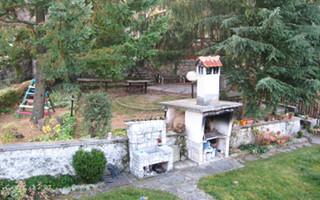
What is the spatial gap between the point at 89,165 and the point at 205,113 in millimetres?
3198

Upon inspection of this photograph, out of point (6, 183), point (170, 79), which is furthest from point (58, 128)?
point (170, 79)

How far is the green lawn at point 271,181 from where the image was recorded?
Answer: 22.1ft

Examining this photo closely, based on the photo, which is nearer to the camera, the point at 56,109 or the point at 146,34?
the point at 146,34

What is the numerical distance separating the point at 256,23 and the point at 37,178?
8.49 m

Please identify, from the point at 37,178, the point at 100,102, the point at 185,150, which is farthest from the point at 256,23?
the point at 37,178

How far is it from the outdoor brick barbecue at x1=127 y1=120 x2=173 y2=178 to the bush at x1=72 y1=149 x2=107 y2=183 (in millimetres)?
888

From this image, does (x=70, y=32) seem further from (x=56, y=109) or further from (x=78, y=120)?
(x=56, y=109)

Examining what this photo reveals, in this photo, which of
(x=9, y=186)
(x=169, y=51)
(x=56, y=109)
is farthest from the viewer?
(x=169, y=51)

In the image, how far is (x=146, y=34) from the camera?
10.4m

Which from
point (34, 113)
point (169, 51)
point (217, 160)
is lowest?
point (217, 160)

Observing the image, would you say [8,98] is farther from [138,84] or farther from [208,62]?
[208,62]

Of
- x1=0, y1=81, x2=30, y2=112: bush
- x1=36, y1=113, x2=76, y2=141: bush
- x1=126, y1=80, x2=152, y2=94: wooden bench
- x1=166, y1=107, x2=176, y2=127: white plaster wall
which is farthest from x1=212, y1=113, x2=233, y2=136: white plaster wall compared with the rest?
x1=0, y1=81, x2=30, y2=112: bush

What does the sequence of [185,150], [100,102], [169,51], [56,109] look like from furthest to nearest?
[169,51]
[56,109]
[185,150]
[100,102]

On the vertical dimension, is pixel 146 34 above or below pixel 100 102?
above
